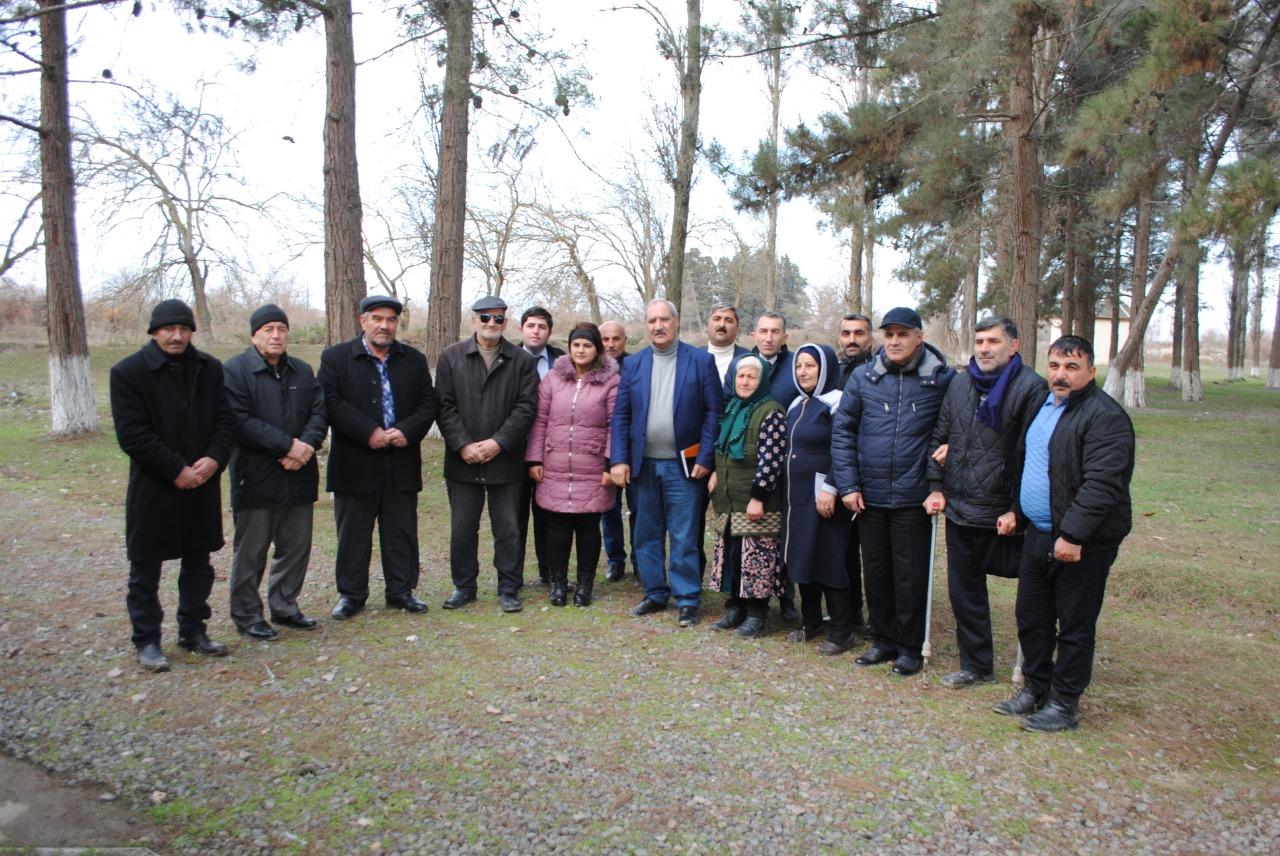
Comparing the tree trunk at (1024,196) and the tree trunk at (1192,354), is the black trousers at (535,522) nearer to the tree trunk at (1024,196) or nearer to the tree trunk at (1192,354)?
the tree trunk at (1024,196)

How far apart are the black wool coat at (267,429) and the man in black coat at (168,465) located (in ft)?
0.61

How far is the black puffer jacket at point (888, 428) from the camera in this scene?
461 centimetres

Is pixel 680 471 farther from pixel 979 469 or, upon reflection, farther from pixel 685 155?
pixel 685 155

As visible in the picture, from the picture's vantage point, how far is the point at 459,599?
5785 millimetres

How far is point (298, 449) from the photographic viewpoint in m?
4.98

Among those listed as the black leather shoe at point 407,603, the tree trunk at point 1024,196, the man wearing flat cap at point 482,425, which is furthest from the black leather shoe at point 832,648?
the tree trunk at point 1024,196

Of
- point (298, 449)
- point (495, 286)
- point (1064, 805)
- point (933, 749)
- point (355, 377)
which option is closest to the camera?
point (1064, 805)

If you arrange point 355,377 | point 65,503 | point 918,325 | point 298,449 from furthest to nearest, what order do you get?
point 65,503 < point 355,377 < point 298,449 < point 918,325

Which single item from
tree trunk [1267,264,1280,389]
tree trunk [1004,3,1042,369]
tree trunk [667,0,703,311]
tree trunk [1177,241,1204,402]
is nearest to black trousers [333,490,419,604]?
tree trunk [667,0,703,311]

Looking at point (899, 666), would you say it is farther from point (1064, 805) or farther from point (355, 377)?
point (355, 377)

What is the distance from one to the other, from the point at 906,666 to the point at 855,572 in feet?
2.54

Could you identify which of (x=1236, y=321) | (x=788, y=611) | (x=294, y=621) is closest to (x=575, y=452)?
(x=788, y=611)

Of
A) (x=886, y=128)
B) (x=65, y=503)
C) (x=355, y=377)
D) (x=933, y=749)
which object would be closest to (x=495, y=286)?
(x=886, y=128)

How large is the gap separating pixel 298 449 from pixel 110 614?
6.00 feet
